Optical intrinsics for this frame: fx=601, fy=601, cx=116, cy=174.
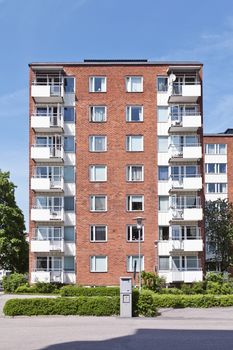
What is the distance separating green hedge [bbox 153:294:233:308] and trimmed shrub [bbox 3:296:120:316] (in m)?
4.16

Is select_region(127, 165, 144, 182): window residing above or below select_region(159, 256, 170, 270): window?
above

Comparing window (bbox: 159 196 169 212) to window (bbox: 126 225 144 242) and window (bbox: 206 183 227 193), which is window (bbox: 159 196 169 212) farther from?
window (bbox: 206 183 227 193)

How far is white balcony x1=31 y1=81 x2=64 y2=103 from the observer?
5222 cm

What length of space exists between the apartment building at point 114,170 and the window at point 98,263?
9 centimetres

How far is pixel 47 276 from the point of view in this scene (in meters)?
49.8

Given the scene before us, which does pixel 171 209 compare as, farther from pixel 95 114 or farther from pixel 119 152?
pixel 95 114

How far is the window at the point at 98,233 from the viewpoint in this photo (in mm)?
51719

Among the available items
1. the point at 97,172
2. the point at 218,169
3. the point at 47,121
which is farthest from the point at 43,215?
the point at 218,169

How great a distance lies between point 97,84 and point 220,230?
2113cm

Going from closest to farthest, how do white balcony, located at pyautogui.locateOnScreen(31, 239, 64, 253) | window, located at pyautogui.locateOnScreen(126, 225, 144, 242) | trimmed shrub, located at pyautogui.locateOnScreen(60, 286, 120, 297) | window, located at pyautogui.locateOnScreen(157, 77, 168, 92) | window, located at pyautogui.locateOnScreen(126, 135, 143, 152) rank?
trimmed shrub, located at pyautogui.locateOnScreen(60, 286, 120, 297) < white balcony, located at pyautogui.locateOnScreen(31, 239, 64, 253) < window, located at pyautogui.locateOnScreen(126, 225, 144, 242) < window, located at pyautogui.locateOnScreen(126, 135, 143, 152) < window, located at pyautogui.locateOnScreen(157, 77, 168, 92)

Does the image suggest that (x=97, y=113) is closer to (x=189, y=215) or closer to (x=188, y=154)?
(x=188, y=154)

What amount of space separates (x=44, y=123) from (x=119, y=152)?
7.00m

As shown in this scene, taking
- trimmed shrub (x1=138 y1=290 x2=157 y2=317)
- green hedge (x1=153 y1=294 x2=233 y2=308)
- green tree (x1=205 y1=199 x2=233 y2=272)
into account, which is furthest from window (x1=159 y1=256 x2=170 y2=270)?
trimmed shrub (x1=138 y1=290 x2=157 y2=317)

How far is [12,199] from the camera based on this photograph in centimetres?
6206
